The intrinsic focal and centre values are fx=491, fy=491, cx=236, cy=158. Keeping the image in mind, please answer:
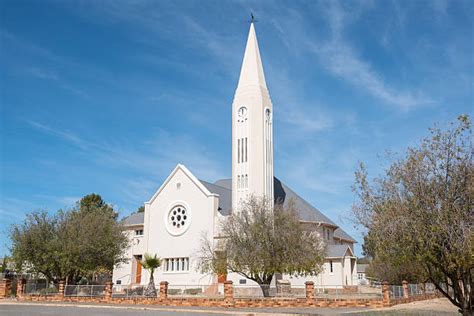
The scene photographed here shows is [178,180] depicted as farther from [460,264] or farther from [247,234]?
[460,264]

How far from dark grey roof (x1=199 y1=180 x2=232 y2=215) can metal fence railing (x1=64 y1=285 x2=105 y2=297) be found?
14090mm

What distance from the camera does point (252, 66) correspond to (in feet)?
146

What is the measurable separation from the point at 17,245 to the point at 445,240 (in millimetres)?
29517


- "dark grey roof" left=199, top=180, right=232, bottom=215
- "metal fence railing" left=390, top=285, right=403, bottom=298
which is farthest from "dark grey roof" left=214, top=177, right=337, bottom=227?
"metal fence railing" left=390, top=285, right=403, bottom=298

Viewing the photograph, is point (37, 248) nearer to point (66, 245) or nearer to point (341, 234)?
point (66, 245)

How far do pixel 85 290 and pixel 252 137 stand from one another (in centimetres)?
1812

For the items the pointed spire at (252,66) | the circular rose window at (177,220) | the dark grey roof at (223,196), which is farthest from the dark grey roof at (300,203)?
the pointed spire at (252,66)

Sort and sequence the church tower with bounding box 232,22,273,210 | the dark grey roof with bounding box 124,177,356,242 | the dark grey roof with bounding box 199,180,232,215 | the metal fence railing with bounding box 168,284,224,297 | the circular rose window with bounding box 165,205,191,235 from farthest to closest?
the dark grey roof with bounding box 124,177,356,242
the dark grey roof with bounding box 199,180,232,215
the circular rose window with bounding box 165,205,191,235
the church tower with bounding box 232,22,273,210
the metal fence railing with bounding box 168,284,224,297

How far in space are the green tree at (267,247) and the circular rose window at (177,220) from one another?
35.4 feet

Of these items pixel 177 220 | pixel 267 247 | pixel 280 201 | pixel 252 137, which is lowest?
pixel 267 247

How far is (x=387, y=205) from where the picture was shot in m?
13.8

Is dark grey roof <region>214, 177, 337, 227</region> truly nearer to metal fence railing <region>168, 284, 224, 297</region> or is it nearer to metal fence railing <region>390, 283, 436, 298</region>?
metal fence railing <region>390, 283, 436, 298</region>

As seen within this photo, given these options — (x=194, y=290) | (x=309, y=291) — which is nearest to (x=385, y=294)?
(x=309, y=291)

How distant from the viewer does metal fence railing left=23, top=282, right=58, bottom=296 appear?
107 feet
